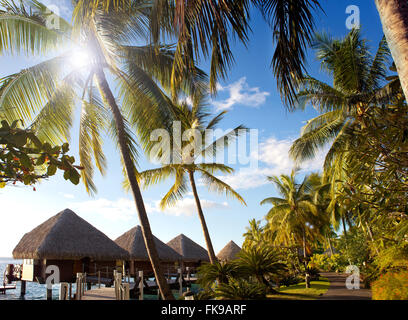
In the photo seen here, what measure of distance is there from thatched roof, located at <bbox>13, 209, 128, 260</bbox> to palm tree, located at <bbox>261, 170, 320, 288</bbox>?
12516 mm

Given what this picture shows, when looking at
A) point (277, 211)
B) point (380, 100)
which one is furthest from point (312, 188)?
point (380, 100)

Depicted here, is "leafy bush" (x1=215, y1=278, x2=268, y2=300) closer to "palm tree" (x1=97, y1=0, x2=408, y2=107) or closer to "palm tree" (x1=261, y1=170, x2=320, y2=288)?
"palm tree" (x1=97, y1=0, x2=408, y2=107)

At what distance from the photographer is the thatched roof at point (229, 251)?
1052 inches


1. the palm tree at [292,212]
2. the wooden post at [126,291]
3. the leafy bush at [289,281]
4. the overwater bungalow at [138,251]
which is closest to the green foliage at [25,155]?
the wooden post at [126,291]

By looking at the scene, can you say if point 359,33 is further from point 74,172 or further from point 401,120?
point 74,172

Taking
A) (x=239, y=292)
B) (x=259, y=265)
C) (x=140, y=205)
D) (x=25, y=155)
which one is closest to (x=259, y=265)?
(x=259, y=265)

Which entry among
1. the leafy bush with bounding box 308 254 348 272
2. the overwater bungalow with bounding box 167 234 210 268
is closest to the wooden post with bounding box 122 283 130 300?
the overwater bungalow with bounding box 167 234 210 268

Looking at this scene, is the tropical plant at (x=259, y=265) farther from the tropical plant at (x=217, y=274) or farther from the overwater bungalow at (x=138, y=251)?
the overwater bungalow at (x=138, y=251)

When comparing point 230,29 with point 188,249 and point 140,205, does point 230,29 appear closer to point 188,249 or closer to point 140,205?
point 140,205

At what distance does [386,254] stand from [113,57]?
911 centimetres

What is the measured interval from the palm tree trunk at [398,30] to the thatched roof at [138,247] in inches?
694

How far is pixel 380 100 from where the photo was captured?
12.8 meters

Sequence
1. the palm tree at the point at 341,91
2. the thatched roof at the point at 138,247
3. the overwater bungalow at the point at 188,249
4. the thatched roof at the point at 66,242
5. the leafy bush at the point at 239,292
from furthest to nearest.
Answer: the overwater bungalow at the point at 188,249 < the thatched roof at the point at 138,247 < the thatched roof at the point at 66,242 < the palm tree at the point at 341,91 < the leafy bush at the point at 239,292

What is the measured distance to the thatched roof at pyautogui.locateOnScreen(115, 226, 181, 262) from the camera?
18.7 m
